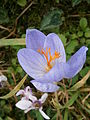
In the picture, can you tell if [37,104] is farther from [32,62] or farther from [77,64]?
[77,64]

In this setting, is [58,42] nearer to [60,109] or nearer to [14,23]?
[60,109]

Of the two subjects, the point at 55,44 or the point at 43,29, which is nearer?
the point at 55,44


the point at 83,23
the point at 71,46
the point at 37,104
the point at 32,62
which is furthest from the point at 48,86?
the point at 83,23

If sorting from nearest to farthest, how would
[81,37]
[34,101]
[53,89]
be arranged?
[53,89], [34,101], [81,37]

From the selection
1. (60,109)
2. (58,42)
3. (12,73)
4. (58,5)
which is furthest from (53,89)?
(58,5)

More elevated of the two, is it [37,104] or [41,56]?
[41,56]

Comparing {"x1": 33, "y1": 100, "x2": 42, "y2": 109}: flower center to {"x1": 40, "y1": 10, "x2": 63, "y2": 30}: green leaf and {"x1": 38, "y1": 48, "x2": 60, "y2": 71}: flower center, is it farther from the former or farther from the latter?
{"x1": 40, "y1": 10, "x2": 63, "y2": 30}: green leaf
